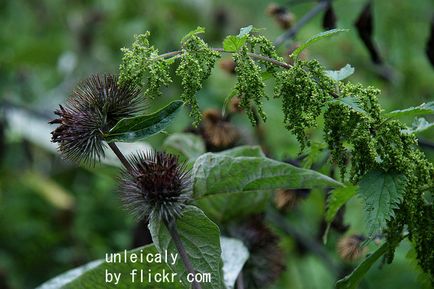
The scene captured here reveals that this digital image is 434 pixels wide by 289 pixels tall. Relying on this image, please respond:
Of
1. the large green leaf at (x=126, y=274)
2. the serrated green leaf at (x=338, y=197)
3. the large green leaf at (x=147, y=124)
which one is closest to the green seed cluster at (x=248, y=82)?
the large green leaf at (x=147, y=124)

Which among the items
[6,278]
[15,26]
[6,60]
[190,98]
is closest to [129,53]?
[190,98]

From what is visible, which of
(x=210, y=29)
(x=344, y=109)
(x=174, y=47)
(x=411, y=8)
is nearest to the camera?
(x=344, y=109)

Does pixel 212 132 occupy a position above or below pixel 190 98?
above

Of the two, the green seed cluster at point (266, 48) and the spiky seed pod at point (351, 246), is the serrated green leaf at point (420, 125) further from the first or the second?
the spiky seed pod at point (351, 246)

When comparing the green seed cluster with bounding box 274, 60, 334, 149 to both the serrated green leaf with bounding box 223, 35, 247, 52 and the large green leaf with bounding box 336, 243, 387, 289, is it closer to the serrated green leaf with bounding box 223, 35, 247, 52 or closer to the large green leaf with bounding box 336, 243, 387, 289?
the serrated green leaf with bounding box 223, 35, 247, 52

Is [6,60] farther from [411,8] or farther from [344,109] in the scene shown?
[344,109]
